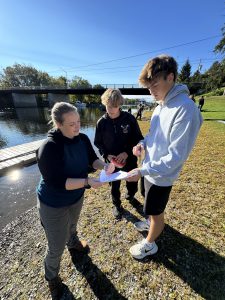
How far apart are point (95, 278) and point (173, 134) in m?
2.13

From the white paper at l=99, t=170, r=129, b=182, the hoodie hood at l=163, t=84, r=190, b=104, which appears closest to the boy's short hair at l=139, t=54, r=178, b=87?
the hoodie hood at l=163, t=84, r=190, b=104

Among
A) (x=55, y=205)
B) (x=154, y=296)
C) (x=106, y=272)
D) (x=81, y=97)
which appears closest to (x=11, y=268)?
(x=106, y=272)

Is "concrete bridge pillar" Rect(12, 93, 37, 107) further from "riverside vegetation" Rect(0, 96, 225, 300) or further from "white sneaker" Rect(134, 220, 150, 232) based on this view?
"white sneaker" Rect(134, 220, 150, 232)

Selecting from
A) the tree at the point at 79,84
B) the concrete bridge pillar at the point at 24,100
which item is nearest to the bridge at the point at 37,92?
the concrete bridge pillar at the point at 24,100

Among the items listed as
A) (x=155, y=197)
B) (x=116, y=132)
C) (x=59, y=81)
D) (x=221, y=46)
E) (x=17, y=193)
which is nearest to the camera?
(x=155, y=197)

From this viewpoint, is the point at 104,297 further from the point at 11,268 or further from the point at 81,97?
the point at 81,97

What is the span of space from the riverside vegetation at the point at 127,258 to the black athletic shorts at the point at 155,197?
920mm

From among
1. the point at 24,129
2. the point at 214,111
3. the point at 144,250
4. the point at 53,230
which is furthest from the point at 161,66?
the point at 214,111

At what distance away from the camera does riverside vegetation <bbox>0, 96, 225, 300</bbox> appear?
219cm

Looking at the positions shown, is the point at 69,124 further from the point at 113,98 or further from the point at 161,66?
the point at 113,98

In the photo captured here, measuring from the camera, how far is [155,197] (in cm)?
210

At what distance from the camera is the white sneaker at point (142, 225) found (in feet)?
10.1

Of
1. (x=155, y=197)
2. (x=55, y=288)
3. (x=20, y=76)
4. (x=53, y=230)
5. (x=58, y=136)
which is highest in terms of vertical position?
(x=20, y=76)

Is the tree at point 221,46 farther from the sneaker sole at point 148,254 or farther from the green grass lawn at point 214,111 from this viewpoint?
the sneaker sole at point 148,254
